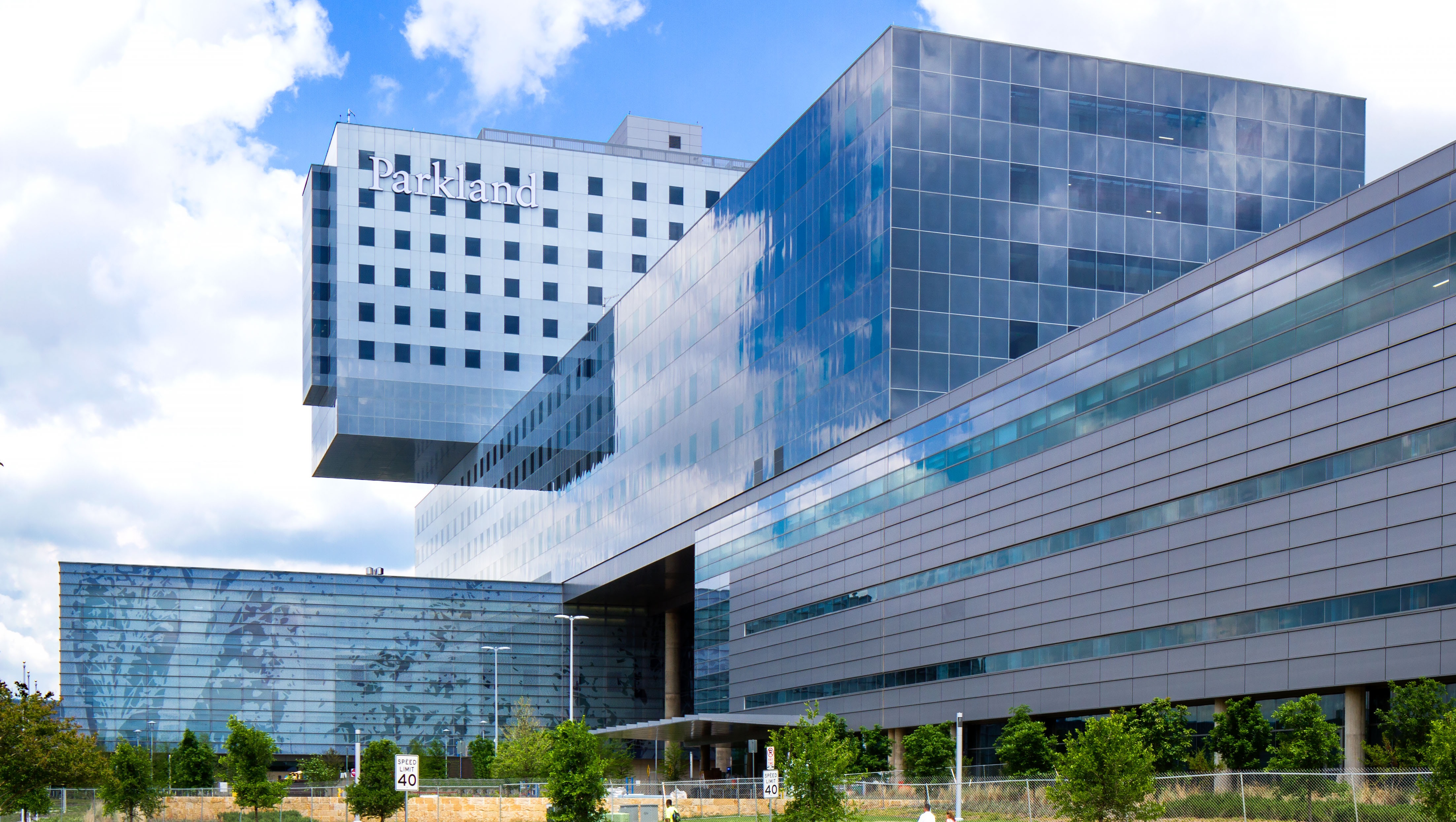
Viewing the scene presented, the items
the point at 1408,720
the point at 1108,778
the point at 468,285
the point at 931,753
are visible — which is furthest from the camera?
the point at 468,285

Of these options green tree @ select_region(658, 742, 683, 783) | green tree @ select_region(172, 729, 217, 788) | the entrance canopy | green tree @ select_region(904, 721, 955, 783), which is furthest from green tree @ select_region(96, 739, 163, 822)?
green tree @ select_region(658, 742, 683, 783)

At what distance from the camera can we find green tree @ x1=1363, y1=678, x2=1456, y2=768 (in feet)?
121

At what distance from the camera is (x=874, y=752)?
6525 cm

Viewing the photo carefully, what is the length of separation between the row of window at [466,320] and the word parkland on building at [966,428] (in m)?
0.76

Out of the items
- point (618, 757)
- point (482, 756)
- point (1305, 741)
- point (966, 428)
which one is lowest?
point (618, 757)

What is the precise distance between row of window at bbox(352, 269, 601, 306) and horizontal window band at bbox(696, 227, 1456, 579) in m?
60.5

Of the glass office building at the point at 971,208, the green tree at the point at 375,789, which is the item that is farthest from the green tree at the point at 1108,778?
the green tree at the point at 375,789

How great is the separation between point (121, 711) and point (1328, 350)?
84903 millimetres

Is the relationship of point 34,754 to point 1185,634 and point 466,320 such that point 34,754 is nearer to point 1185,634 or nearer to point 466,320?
point 1185,634

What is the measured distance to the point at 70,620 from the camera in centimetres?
9981

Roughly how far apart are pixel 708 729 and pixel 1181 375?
4130 cm

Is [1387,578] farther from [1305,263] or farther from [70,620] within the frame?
[70,620]

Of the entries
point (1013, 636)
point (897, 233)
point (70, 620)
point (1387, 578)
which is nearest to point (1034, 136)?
point (897, 233)

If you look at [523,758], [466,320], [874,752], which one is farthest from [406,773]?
[466,320]
